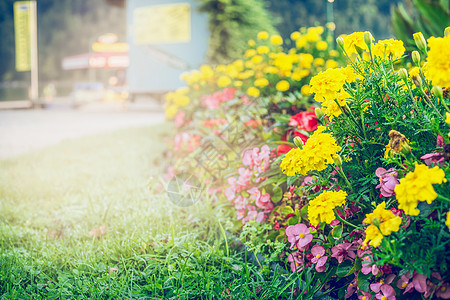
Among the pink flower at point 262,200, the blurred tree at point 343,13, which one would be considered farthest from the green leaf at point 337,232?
the blurred tree at point 343,13

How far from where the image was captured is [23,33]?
15.6 meters

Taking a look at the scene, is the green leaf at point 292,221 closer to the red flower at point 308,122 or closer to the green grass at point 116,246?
the green grass at point 116,246

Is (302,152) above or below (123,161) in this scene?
above

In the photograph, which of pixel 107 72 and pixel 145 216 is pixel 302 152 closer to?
pixel 145 216

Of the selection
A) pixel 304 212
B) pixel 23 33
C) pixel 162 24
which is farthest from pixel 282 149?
pixel 23 33

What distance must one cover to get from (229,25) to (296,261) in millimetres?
10577

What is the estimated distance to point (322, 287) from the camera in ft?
5.22

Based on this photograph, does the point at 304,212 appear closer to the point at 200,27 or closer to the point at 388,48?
the point at 388,48

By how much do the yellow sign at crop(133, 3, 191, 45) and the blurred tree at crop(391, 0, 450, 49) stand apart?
9.90m

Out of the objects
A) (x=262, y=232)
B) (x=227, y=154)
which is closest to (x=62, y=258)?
(x=262, y=232)

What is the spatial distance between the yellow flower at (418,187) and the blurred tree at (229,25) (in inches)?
415

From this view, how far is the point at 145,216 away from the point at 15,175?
199cm

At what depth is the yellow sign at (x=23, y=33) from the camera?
1528 cm

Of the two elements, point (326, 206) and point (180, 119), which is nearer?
point (326, 206)
